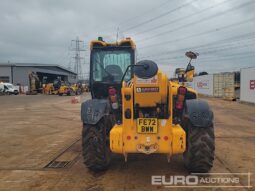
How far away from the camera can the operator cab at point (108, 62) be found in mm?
7984

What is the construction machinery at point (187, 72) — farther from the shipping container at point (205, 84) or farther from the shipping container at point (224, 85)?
the shipping container at point (205, 84)

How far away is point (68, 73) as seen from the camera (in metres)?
94.8

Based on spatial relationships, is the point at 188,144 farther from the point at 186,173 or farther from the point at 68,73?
the point at 68,73

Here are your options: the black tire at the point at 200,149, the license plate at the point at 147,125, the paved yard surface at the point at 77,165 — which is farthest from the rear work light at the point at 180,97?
the paved yard surface at the point at 77,165

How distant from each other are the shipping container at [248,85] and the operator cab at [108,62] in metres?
17.7

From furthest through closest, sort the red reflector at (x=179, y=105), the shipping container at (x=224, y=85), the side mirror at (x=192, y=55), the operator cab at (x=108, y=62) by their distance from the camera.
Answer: the shipping container at (x=224, y=85) < the operator cab at (x=108, y=62) < the side mirror at (x=192, y=55) < the red reflector at (x=179, y=105)

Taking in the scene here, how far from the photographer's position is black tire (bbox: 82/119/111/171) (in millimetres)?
6012

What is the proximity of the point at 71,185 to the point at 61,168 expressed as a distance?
1.17m

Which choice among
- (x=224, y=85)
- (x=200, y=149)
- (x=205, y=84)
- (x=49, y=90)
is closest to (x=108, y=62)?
(x=200, y=149)

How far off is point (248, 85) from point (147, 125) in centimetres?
2072

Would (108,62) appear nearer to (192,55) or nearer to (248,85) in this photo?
(192,55)

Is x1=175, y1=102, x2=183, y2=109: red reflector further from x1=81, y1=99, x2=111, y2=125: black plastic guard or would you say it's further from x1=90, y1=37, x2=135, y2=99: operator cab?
x1=90, y1=37, x2=135, y2=99: operator cab

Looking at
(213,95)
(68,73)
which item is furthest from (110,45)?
(68,73)

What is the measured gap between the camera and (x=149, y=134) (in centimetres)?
554
